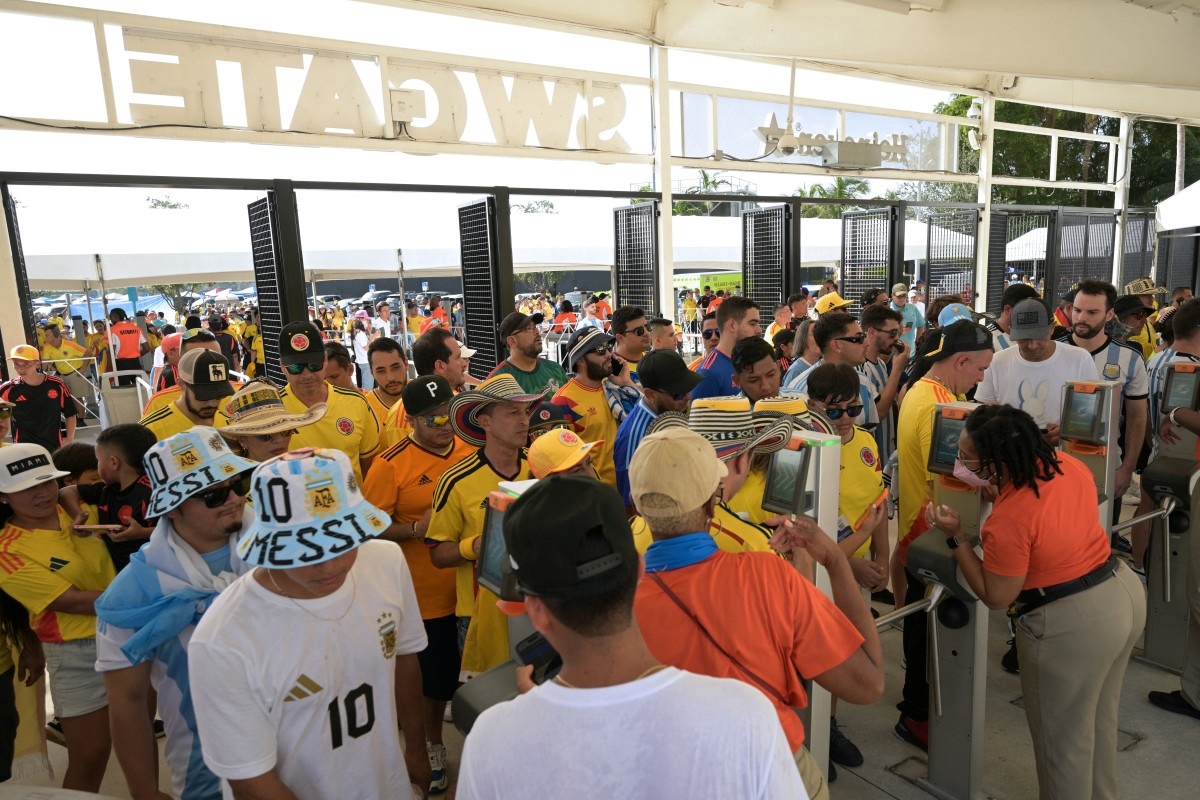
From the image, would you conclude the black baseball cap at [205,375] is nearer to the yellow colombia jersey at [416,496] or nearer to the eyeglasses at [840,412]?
the yellow colombia jersey at [416,496]

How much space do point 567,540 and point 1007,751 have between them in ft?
10.3

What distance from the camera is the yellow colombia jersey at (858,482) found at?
2.99 meters

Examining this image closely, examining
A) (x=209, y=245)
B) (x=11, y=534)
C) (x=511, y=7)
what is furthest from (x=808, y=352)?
(x=209, y=245)

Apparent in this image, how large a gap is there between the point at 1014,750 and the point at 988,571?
1.41 m

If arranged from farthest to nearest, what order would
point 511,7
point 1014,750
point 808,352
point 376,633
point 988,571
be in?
point 511,7 < point 808,352 < point 1014,750 < point 988,571 < point 376,633

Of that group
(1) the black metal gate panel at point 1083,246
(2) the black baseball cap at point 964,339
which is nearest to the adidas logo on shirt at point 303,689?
(2) the black baseball cap at point 964,339

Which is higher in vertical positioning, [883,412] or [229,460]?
[229,460]

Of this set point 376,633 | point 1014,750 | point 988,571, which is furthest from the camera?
point 1014,750

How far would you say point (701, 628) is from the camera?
1502 millimetres

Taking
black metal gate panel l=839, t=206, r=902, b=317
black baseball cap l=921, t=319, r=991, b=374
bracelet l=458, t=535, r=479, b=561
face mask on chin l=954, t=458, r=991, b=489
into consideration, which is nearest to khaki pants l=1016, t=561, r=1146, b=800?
face mask on chin l=954, t=458, r=991, b=489

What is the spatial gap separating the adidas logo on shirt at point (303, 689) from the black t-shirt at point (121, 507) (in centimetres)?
168

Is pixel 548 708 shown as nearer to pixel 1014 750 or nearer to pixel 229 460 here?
pixel 229 460

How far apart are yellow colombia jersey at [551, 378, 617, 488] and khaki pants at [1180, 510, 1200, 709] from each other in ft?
9.21

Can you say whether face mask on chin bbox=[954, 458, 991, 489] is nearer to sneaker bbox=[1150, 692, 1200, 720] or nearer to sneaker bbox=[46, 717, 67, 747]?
sneaker bbox=[1150, 692, 1200, 720]
